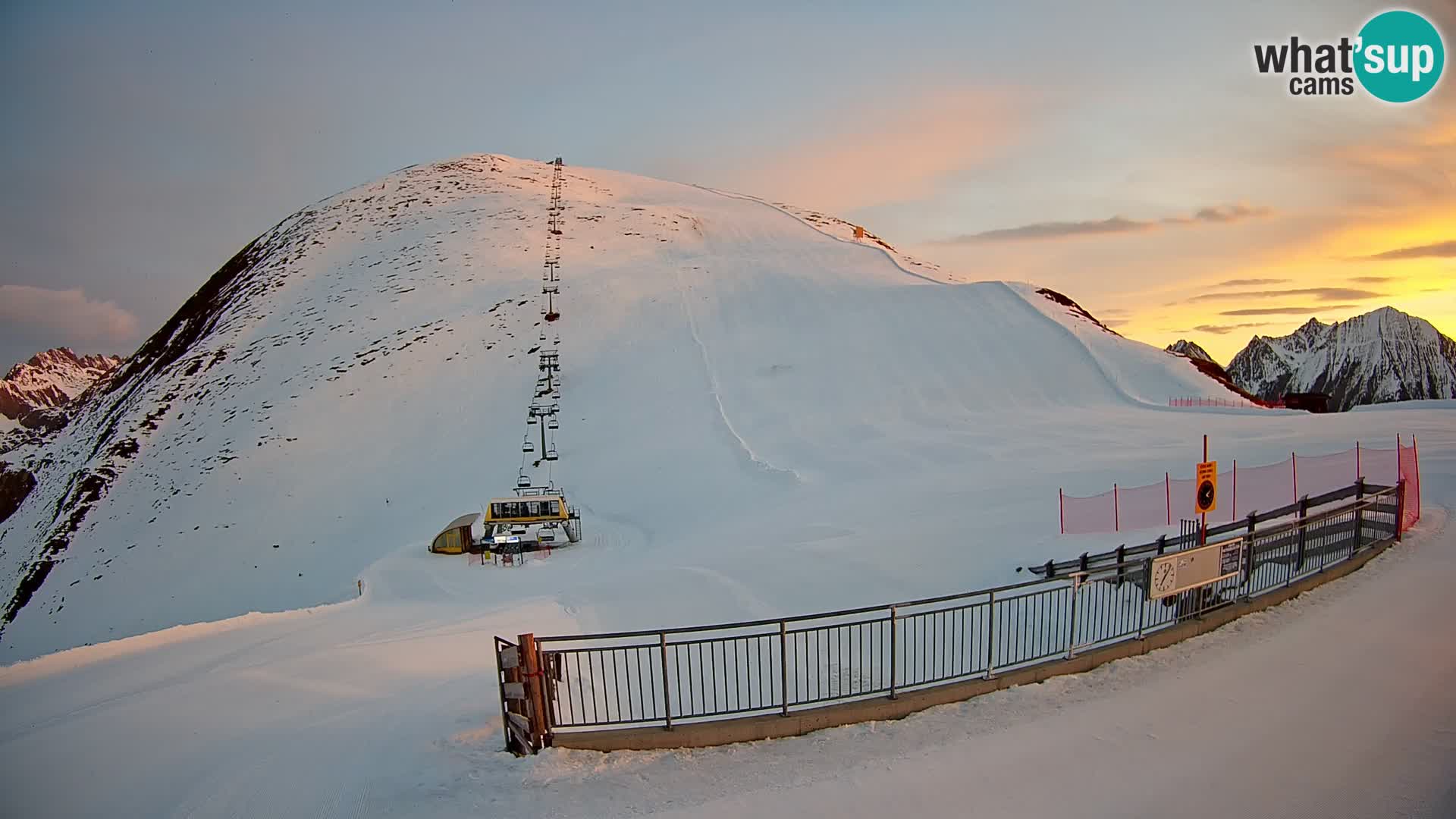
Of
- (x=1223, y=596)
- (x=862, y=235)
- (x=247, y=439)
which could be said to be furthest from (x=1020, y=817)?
(x=862, y=235)

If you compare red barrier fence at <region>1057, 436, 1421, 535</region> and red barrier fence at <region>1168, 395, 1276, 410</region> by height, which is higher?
red barrier fence at <region>1168, 395, 1276, 410</region>

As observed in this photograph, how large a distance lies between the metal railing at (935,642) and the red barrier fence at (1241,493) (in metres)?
2.45

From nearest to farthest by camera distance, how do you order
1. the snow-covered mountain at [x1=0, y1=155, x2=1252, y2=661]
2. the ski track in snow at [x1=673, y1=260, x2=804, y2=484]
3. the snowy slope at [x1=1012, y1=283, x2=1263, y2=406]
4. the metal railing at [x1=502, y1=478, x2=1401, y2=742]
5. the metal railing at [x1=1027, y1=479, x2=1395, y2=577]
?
the metal railing at [x1=502, y1=478, x2=1401, y2=742], the metal railing at [x1=1027, y1=479, x2=1395, y2=577], the snow-covered mountain at [x1=0, y1=155, x2=1252, y2=661], the ski track in snow at [x1=673, y1=260, x2=804, y2=484], the snowy slope at [x1=1012, y1=283, x2=1263, y2=406]

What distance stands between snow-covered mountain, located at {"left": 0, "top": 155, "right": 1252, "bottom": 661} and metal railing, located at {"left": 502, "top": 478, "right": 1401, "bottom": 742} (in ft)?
13.3

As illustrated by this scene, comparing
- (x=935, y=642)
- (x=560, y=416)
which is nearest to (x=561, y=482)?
(x=560, y=416)

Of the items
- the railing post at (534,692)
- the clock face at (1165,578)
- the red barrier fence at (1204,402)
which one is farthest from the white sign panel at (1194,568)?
the red barrier fence at (1204,402)

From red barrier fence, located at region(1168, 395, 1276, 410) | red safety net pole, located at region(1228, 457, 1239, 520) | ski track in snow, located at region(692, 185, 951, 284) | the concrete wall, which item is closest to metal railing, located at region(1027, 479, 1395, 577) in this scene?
red safety net pole, located at region(1228, 457, 1239, 520)

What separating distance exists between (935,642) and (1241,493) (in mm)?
13822

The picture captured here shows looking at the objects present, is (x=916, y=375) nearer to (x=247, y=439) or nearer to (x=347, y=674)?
(x=347, y=674)

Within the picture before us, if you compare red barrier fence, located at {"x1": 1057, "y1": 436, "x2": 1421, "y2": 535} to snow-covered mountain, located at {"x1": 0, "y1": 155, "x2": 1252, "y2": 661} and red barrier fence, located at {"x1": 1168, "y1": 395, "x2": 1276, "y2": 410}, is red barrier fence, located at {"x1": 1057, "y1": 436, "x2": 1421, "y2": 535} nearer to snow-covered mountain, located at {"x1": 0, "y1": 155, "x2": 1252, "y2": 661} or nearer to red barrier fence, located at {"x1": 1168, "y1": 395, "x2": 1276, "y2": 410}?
snow-covered mountain, located at {"x1": 0, "y1": 155, "x2": 1252, "y2": 661}

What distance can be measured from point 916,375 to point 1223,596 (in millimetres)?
29253

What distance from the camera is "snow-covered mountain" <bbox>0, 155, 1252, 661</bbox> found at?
92.7 feet

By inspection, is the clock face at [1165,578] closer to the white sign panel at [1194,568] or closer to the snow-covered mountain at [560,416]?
the white sign panel at [1194,568]

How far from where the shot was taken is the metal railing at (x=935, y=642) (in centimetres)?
940
